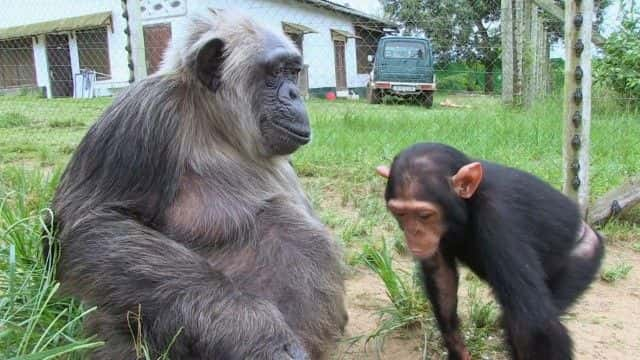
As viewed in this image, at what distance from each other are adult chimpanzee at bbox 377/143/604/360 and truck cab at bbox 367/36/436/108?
15.8m

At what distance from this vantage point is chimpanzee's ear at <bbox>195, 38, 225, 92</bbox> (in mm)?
3150

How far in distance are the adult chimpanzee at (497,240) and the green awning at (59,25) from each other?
955 inches

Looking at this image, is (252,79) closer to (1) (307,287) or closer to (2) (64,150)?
(1) (307,287)

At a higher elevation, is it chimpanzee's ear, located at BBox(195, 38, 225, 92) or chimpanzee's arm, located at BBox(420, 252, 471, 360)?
chimpanzee's ear, located at BBox(195, 38, 225, 92)

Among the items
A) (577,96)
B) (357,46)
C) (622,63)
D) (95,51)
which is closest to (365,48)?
(357,46)

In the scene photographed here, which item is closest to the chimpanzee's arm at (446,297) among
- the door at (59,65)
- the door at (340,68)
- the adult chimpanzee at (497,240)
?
the adult chimpanzee at (497,240)

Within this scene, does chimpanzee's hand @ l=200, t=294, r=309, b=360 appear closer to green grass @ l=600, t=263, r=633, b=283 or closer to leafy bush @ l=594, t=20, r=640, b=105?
green grass @ l=600, t=263, r=633, b=283

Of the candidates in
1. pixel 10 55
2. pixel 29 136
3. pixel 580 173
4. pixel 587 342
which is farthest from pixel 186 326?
pixel 10 55

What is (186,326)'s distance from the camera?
8.30 ft

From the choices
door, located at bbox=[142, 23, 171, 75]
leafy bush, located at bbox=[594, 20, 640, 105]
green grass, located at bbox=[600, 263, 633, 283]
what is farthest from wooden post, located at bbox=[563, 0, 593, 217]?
door, located at bbox=[142, 23, 171, 75]

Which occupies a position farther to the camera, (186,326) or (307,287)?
(307,287)

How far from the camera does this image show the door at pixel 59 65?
2919cm

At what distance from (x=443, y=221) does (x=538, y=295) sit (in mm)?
537

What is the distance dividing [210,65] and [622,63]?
461 inches
